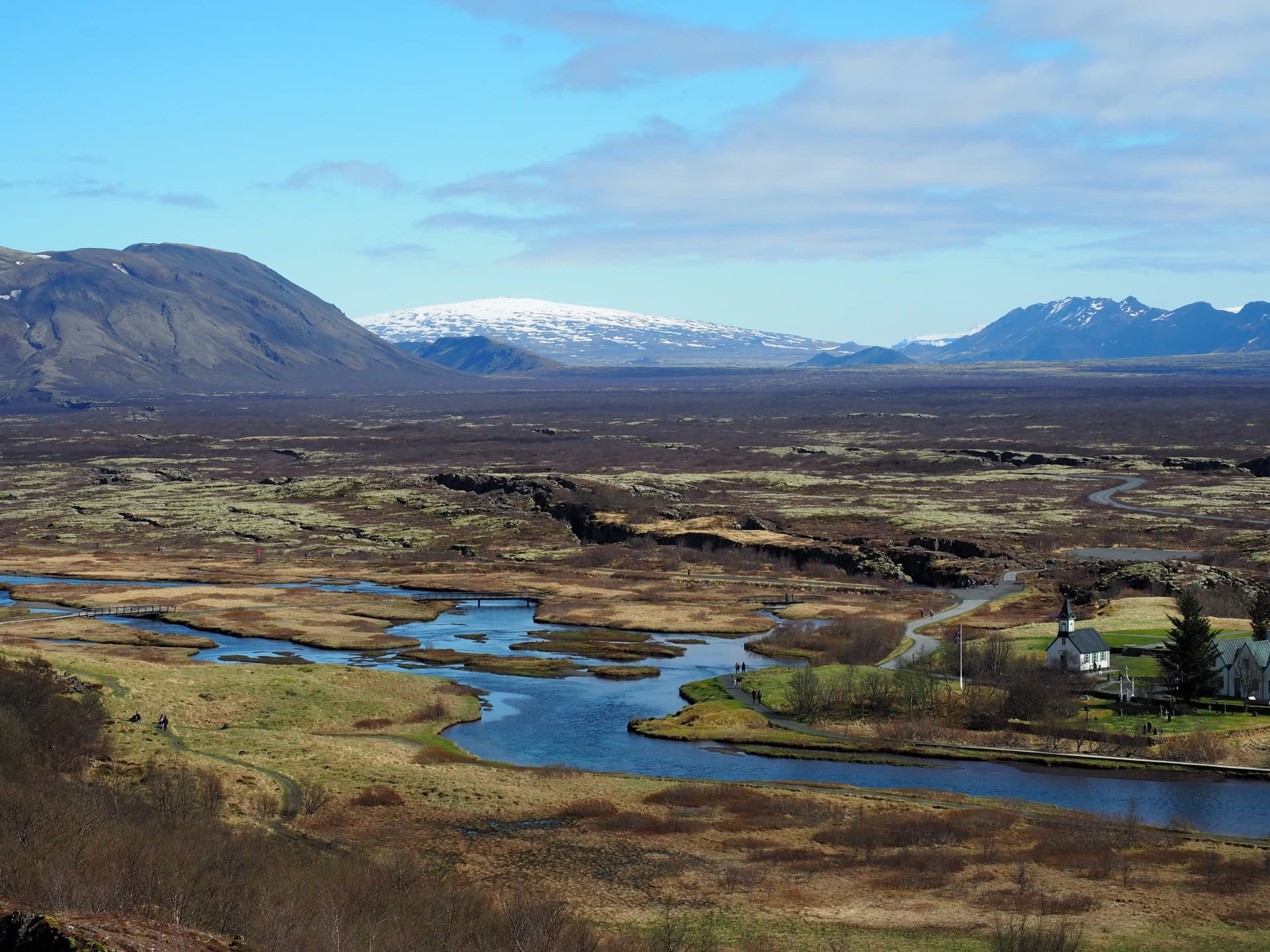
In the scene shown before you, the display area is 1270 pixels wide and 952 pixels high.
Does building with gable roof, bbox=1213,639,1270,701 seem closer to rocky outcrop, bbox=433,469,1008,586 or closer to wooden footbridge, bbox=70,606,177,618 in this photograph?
rocky outcrop, bbox=433,469,1008,586

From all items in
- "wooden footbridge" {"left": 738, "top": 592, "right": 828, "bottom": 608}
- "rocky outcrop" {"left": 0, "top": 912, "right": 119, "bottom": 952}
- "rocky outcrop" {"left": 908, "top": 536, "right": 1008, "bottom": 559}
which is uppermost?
"rocky outcrop" {"left": 0, "top": 912, "right": 119, "bottom": 952}

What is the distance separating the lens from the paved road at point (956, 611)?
9262 cm

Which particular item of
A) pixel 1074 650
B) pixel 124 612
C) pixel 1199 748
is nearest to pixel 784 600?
pixel 1074 650

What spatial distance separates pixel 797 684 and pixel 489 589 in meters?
56.6

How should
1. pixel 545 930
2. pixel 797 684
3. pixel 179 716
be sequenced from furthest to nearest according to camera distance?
pixel 797 684 < pixel 179 716 < pixel 545 930

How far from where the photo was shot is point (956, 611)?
380 feet

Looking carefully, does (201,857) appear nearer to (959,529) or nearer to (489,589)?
(489,589)

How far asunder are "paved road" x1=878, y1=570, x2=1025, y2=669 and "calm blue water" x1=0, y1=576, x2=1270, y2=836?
434 inches

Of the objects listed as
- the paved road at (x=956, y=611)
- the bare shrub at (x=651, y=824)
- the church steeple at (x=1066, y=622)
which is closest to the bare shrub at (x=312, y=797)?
the bare shrub at (x=651, y=824)

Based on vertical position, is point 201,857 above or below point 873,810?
above

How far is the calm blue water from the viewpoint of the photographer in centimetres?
6188

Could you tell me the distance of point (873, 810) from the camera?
59.5 meters

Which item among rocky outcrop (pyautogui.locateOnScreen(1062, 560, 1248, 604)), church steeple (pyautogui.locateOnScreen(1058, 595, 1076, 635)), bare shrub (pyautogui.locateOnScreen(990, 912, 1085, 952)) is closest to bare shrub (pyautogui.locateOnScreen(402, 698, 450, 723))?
church steeple (pyautogui.locateOnScreen(1058, 595, 1076, 635))

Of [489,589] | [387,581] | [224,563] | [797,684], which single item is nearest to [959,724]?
[797,684]
